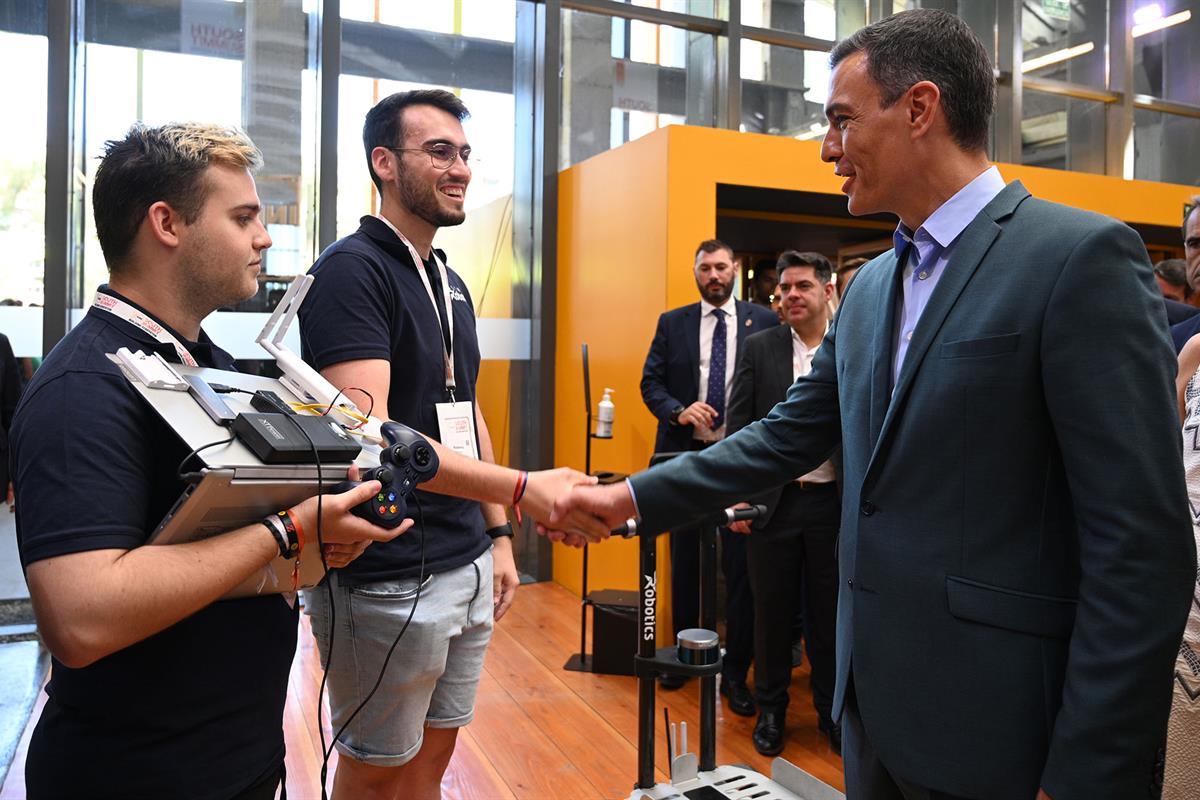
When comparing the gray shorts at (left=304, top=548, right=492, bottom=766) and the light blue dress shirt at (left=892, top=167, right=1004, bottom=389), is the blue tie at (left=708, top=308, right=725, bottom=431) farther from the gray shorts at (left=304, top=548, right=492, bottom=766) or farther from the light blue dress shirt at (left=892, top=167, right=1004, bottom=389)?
the light blue dress shirt at (left=892, top=167, right=1004, bottom=389)

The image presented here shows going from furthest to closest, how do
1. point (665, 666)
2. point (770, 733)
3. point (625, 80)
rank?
point (625, 80) → point (770, 733) → point (665, 666)

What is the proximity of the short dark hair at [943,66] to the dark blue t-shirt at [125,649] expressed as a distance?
1.17 meters

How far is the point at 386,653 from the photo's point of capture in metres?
1.77

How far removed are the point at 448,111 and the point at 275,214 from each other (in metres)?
3.51

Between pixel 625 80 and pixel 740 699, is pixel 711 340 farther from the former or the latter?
pixel 625 80

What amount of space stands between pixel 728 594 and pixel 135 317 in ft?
10.4

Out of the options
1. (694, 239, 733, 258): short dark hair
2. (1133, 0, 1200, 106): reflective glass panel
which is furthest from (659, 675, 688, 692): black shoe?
(1133, 0, 1200, 106): reflective glass panel

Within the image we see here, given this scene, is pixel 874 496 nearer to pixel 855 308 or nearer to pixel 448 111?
pixel 855 308

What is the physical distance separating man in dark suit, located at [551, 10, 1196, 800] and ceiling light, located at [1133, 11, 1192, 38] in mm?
8726

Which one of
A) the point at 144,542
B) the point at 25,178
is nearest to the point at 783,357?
the point at 144,542

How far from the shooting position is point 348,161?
5.40 meters

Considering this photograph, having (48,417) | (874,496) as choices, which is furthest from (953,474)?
(48,417)

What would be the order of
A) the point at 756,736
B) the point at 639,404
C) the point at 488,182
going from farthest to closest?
the point at 488,182 < the point at 639,404 < the point at 756,736

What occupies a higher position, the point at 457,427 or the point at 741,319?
the point at 741,319
